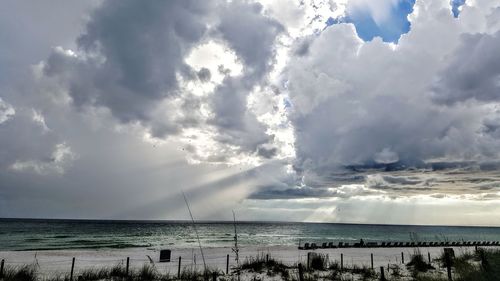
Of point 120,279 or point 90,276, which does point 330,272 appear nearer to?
Answer: point 120,279

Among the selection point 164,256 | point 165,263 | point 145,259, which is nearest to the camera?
point 165,263

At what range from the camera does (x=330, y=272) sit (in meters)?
21.6

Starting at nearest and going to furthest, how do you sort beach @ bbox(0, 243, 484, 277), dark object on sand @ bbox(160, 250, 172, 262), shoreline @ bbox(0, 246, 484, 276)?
beach @ bbox(0, 243, 484, 277) → shoreline @ bbox(0, 246, 484, 276) → dark object on sand @ bbox(160, 250, 172, 262)

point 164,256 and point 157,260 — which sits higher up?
point 164,256

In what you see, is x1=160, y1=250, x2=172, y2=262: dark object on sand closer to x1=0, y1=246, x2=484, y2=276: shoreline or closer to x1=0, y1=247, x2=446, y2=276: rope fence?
x1=0, y1=247, x2=446, y2=276: rope fence

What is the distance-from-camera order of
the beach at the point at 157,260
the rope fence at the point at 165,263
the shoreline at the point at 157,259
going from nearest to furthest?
the rope fence at the point at 165,263
the beach at the point at 157,260
the shoreline at the point at 157,259

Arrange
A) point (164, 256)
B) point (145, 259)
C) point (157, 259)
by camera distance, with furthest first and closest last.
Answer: point (157, 259)
point (145, 259)
point (164, 256)

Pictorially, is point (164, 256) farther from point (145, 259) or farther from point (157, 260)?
point (145, 259)

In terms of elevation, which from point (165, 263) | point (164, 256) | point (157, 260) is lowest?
point (157, 260)

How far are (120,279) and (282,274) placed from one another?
29.0ft

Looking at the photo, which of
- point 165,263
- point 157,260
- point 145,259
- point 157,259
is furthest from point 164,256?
point 145,259

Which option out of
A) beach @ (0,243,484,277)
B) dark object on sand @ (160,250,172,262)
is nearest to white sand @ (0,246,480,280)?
beach @ (0,243,484,277)

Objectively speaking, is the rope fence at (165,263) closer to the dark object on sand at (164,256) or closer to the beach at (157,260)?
the beach at (157,260)

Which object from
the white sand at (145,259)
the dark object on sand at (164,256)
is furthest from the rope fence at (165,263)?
the dark object on sand at (164,256)
